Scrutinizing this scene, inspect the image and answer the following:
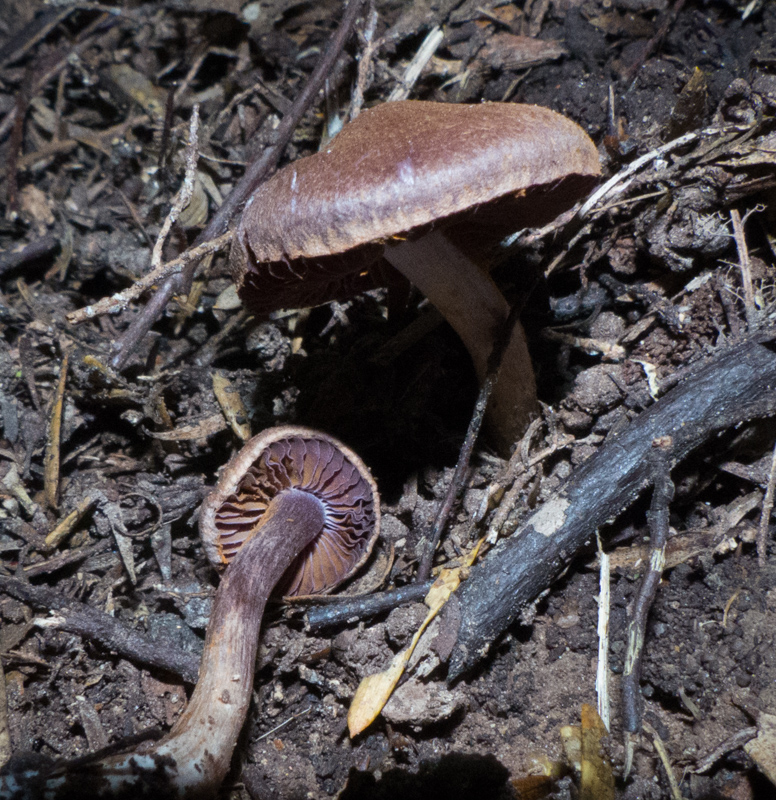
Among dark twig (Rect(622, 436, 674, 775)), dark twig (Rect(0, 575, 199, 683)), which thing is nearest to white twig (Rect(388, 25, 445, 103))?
dark twig (Rect(622, 436, 674, 775))

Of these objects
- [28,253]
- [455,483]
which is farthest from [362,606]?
[28,253]

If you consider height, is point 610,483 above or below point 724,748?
above

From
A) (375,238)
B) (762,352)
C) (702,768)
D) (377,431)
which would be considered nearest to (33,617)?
(377,431)

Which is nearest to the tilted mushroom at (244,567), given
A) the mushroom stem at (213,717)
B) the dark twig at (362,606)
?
the mushroom stem at (213,717)

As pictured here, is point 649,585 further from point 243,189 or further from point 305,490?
point 243,189

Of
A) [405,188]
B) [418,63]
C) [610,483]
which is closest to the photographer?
[405,188]

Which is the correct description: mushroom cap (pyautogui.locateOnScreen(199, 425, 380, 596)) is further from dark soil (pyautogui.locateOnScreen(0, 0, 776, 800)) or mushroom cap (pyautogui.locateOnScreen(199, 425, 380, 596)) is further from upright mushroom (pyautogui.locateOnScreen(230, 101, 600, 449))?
upright mushroom (pyautogui.locateOnScreen(230, 101, 600, 449))

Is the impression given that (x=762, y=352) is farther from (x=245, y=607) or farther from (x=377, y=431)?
(x=245, y=607)

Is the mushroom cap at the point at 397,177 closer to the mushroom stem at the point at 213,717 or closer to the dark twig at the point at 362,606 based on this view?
the mushroom stem at the point at 213,717
